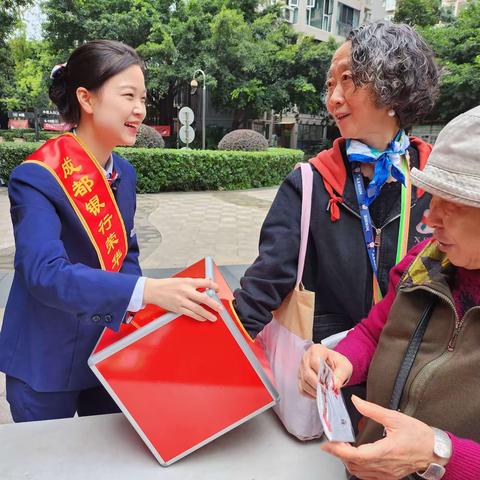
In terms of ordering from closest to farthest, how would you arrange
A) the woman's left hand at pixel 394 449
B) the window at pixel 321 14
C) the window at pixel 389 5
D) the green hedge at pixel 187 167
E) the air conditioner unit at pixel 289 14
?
the woman's left hand at pixel 394 449, the green hedge at pixel 187 167, the air conditioner unit at pixel 289 14, the window at pixel 321 14, the window at pixel 389 5

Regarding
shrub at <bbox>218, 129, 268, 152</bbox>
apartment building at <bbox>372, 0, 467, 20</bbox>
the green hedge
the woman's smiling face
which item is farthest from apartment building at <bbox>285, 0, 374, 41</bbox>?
the woman's smiling face

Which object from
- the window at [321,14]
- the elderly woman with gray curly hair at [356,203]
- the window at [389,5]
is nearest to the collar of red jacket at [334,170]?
the elderly woman with gray curly hair at [356,203]

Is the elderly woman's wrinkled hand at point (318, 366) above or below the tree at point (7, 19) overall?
below

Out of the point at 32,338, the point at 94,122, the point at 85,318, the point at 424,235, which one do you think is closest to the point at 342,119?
the point at 424,235

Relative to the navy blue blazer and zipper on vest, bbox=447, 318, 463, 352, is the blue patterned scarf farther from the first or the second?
the navy blue blazer

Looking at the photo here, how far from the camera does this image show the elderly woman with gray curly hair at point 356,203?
124cm

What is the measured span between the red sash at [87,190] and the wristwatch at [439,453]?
96cm

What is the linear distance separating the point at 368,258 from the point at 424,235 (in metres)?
0.18

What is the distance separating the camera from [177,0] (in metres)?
20.4

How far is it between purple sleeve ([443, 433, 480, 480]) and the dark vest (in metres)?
0.06

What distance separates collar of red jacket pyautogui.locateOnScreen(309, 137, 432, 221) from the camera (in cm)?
127

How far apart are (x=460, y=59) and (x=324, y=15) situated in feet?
34.1

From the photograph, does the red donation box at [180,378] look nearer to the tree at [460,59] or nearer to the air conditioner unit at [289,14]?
the tree at [460,59]

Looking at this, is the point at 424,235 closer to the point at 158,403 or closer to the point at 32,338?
the point at 158,403
